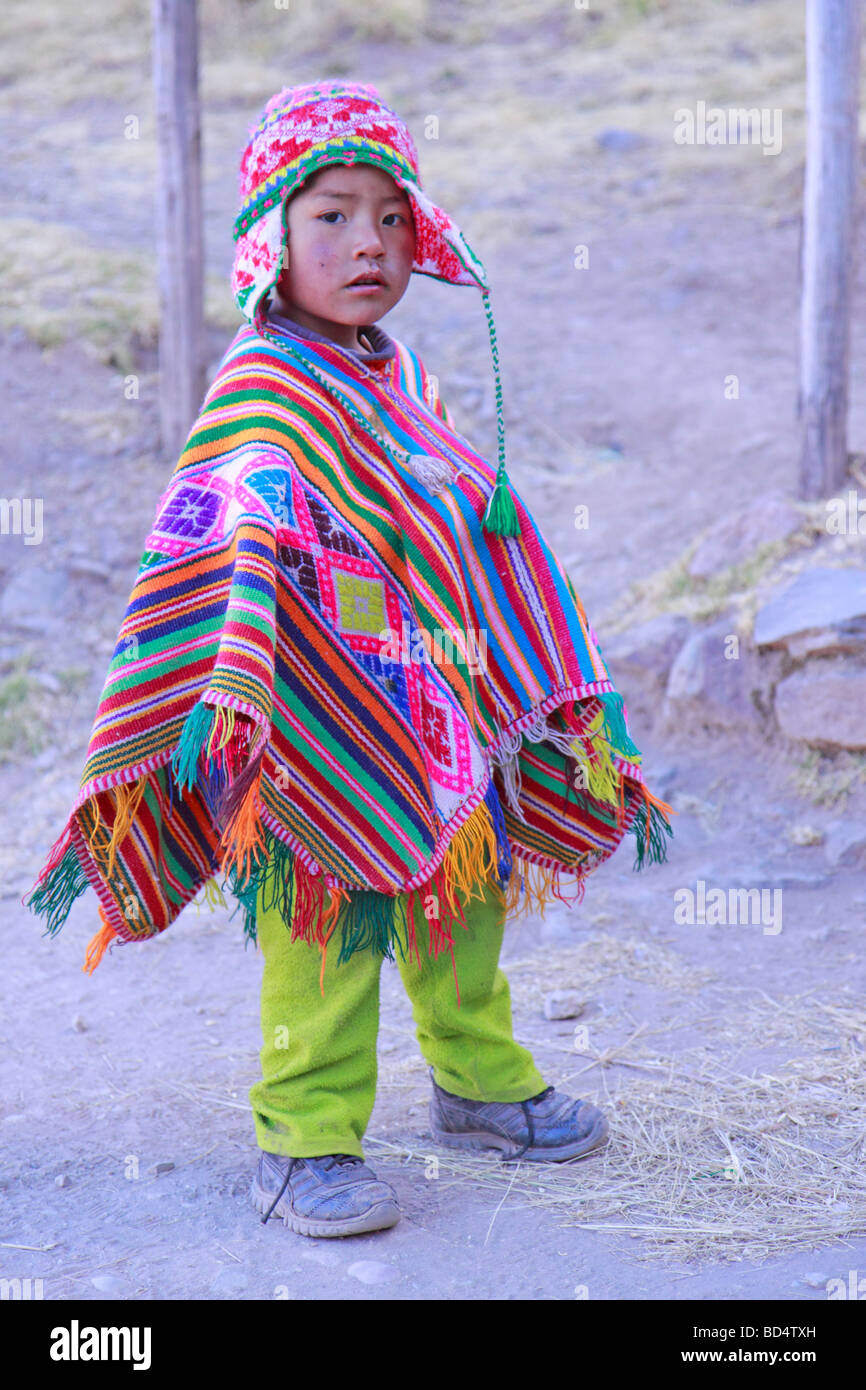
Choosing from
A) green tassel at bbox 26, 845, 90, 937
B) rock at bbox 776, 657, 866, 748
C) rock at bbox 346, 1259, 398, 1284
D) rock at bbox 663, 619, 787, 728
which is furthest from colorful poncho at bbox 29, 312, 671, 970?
rock at bbox 663, 619, 787, 728

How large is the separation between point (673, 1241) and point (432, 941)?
61 cm

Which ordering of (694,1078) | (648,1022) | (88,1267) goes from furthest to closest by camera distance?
(648,1022) → (694,1078) → (88,1267)

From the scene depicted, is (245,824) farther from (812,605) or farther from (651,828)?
(812,605)

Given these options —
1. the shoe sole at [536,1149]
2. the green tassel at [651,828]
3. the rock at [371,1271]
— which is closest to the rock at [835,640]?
the green tassel at [651,828]

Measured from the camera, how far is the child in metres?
2.06

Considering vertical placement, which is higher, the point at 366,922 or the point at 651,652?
the point at 651,652

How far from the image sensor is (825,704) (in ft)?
13.3

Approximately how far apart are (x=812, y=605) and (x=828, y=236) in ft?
5.28

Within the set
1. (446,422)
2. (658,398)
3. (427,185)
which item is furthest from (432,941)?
(427,185)

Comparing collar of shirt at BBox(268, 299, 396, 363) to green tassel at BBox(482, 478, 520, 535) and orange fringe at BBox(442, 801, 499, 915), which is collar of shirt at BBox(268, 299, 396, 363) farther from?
orange fringe at BBox(442, 801, 499, 915)

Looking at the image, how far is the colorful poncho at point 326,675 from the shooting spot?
6.71ft

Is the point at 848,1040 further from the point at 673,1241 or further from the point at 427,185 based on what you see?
the point at 427,185

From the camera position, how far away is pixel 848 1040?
289 cm

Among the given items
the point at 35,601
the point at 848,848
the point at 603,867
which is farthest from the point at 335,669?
the point at 35,601
